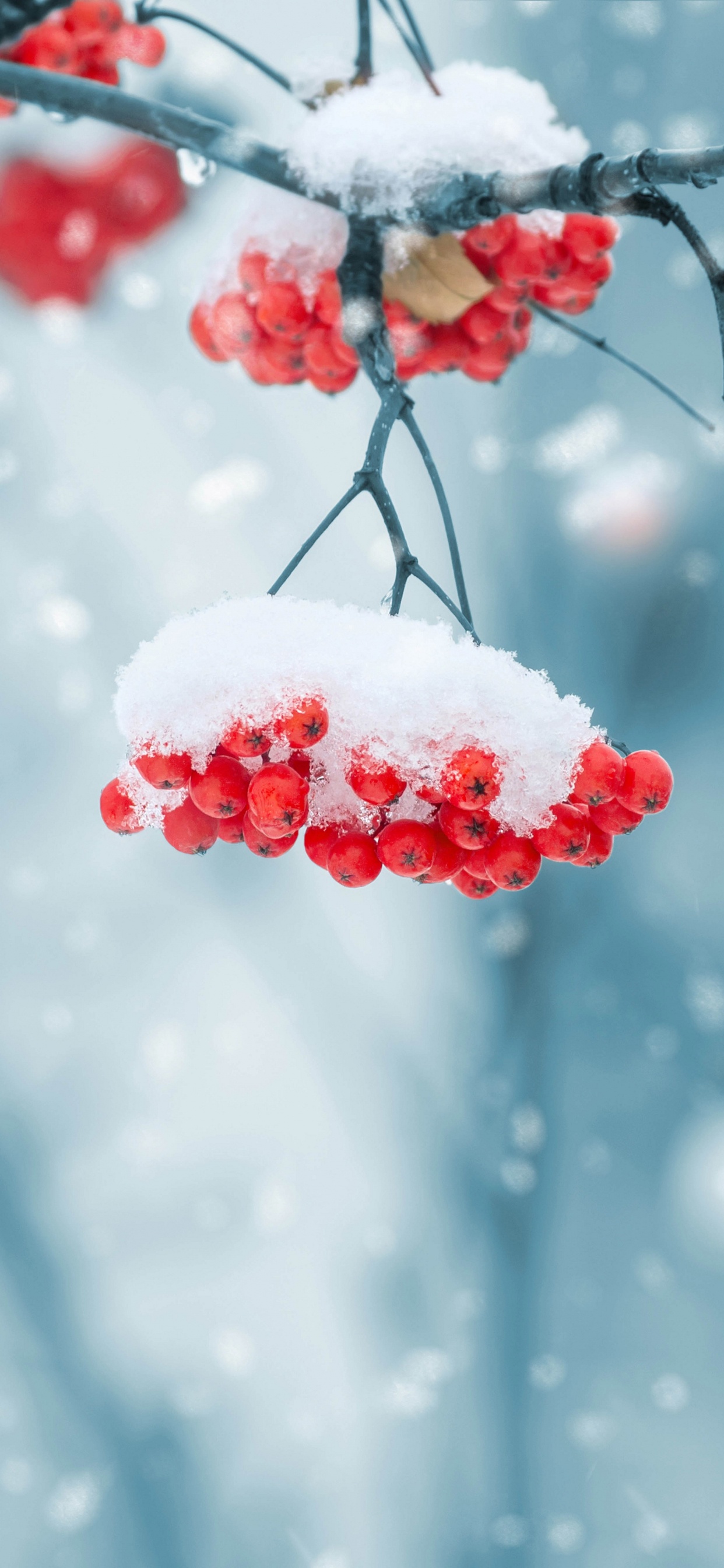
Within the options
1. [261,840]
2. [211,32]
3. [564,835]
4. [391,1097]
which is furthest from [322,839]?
[391,1097]

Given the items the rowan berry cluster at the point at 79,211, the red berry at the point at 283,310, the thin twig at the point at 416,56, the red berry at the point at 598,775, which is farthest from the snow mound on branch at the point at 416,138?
the rowan berry cluster at the point at 79,211

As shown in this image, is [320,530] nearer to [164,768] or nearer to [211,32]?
[164,768]

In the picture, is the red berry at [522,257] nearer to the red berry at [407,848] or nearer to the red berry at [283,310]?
the red berry at [283,310]

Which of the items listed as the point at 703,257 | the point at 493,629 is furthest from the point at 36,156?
the point at 703,257

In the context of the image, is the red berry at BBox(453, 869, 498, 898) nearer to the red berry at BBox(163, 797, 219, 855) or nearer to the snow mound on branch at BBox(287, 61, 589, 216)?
the red berry at BBox(163, 797, 219, 855)

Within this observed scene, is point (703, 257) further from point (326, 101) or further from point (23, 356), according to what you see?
point (23, 356)
